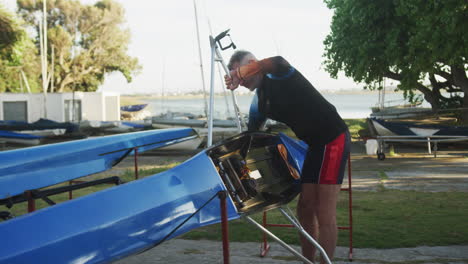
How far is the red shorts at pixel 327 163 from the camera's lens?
383cm

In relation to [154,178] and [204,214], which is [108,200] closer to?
[154,178]

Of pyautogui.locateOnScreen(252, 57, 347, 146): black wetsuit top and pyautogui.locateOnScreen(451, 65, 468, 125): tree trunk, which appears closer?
pyautogui.locateOnScreen(252, 57, 347, 146): black wetsuit top

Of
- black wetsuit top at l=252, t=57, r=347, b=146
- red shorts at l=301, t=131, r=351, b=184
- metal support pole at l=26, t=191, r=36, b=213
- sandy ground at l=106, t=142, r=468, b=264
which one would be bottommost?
sandy ground at l=106, t=142, r=468, b=264

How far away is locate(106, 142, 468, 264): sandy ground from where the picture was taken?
5.06 metres

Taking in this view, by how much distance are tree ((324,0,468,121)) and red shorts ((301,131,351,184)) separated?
1315cm

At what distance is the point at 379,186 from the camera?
9.93 m

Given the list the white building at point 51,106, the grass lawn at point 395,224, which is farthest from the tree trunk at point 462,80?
the white building at point 51,106

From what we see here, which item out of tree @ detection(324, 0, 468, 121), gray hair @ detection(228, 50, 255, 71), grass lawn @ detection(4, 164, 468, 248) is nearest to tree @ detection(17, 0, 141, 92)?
tree @ detection(324, 0, 468, 121)

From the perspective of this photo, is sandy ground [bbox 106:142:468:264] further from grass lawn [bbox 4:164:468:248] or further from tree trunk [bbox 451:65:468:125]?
tree trunk [bbox 451:65:468:125]

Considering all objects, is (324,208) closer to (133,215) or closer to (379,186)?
(133,215)

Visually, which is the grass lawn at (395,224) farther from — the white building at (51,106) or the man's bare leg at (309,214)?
the white building at (51,106)

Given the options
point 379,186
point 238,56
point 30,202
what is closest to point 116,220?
point 238,56

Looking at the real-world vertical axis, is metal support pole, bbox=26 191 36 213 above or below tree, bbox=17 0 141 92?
below

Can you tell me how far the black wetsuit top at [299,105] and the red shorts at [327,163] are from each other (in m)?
0.05
